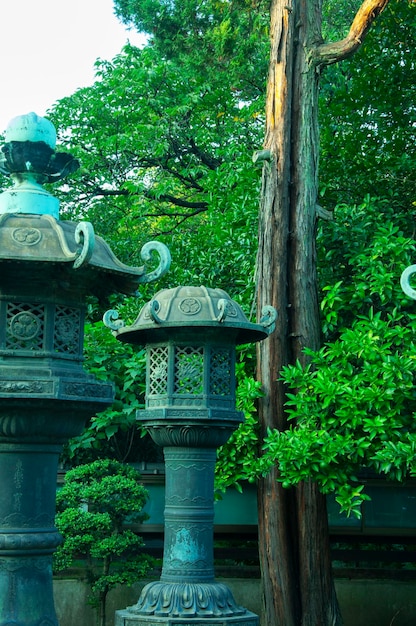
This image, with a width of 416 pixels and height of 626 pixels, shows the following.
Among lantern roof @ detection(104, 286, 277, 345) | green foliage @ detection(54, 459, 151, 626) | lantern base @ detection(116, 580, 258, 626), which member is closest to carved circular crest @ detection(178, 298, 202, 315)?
lantern roof @ detection(104, 286, 277, 345)

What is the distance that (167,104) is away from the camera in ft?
46.1

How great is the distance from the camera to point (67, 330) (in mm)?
5305

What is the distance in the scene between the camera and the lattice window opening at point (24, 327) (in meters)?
5.13

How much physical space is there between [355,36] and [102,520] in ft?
20.3

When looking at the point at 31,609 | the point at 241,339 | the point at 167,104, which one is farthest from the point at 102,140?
the point at 31,609

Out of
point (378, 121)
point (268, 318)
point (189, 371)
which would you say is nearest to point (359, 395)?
point (268, 318)

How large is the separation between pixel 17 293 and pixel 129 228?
9.66 meters

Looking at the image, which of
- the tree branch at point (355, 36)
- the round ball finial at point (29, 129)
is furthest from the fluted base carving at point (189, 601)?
the tree branch at point (355, 36)

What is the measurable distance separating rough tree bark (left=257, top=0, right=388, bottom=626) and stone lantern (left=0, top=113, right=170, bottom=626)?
4688 mm

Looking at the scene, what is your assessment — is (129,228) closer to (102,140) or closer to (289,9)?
(102,140)

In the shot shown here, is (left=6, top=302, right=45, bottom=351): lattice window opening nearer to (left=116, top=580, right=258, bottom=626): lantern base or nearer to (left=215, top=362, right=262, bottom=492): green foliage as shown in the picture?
(left=116, top=580, right=258, bottom=626): lantern base

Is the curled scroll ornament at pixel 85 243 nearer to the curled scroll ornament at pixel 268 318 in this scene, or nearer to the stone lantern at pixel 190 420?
the stone lantern at pixel 190 420

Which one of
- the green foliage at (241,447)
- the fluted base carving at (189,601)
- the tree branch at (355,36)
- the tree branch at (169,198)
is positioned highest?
the tree branch at (355,36)

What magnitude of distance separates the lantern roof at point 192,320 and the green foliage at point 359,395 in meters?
1.55
